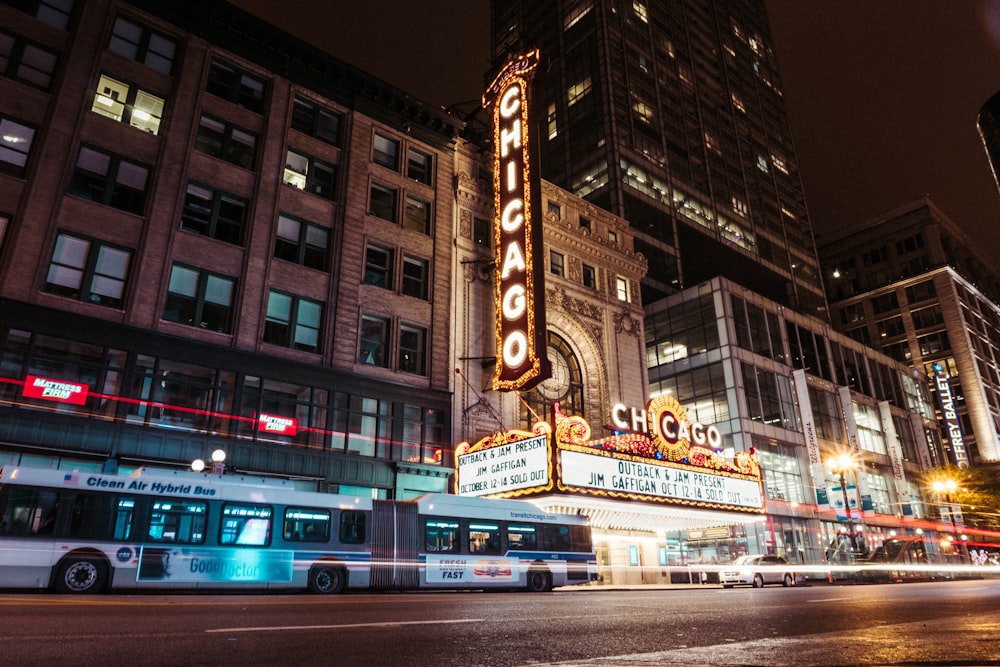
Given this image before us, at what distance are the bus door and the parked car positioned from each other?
15.9 metres

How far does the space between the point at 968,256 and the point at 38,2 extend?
124566mm

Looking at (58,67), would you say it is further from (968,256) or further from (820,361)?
(968,256)

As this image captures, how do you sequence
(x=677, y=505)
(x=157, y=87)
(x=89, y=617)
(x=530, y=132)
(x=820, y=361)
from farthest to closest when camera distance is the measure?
(x=820, y=361), (x=530, y=132), (x=677, y=505), (x=157, y=87), (x=89, y=617)

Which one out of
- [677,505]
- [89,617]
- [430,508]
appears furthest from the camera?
[677,505]

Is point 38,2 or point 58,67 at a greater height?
point 38,2

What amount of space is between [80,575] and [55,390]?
772 centimetres

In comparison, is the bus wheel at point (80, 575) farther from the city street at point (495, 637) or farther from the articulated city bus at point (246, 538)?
the city street at point (495, 637)

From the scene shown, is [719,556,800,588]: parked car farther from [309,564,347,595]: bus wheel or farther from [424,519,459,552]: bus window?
[309,564,347,595]: bus wheel

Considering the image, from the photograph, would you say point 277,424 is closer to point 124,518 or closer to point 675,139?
point 124,518

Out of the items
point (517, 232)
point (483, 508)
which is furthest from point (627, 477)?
point (517, 232)

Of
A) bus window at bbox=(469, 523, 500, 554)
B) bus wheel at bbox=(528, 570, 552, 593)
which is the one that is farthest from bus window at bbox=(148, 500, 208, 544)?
bus wheel at bbox=(528, 570, 552, 593)

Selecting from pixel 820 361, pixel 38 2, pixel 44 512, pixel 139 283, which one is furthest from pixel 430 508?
pixel 820 361

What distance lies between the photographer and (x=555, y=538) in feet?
78.3

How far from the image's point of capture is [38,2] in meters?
24.2
